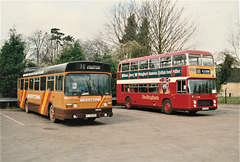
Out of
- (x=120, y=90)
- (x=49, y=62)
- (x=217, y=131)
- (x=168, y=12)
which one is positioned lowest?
(x=217, y=131)

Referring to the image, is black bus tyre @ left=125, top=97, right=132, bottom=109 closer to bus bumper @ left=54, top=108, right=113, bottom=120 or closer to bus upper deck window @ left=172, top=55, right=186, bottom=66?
bus upper deck window @ left=172, top=55, right=186, bottom=66

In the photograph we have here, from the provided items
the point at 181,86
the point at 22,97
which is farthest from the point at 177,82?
the point at 22,97

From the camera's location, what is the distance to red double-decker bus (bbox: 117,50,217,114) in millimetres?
17469

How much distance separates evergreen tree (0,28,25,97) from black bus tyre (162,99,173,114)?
1269cm

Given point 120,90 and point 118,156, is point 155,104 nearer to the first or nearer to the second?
point 120,90

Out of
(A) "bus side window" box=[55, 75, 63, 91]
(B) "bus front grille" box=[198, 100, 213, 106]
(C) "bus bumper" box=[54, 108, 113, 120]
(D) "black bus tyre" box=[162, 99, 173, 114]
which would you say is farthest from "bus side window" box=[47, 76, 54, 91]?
(B) "bus front grille" box=[198, 100, 213, 106]

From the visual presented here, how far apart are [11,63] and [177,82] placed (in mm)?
14281

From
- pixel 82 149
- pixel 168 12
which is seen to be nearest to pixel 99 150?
pixel 82 149

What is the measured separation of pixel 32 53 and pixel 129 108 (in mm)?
34740

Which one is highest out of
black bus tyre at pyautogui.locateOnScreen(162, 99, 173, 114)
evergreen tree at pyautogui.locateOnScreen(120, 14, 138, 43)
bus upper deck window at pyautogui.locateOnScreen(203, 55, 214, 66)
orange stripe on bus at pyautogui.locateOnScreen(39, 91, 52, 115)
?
evergreen tree at pyautogui.locateOnScreen(120, 14, 138, 43)

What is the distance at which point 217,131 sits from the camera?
1144 centimetres

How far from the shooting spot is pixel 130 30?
3688cm

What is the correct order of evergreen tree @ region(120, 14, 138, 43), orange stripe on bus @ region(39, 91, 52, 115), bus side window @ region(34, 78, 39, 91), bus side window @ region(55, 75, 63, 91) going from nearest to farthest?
bus side window @ region(55, 75, 63, 91) < orange stripe on bus @ region(39, 91, 52, 115) < bus side window @ region(34, 78, 39, 91) < evergreen tree @ region(120, 14, 138, 43)

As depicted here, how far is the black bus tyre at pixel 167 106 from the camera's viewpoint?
1892cm
